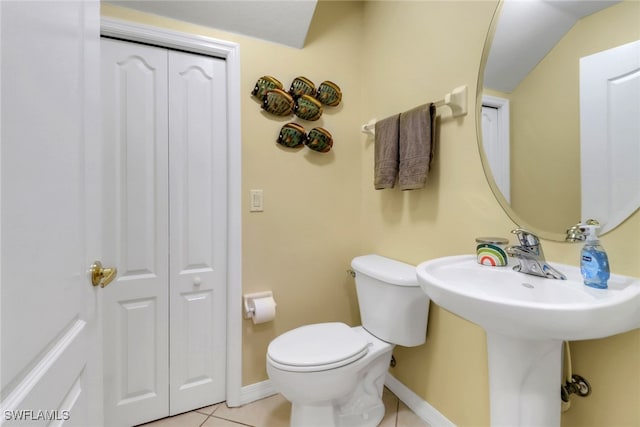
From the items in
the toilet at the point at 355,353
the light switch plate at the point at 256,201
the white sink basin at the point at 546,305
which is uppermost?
the light switch plate at the point at 256,201

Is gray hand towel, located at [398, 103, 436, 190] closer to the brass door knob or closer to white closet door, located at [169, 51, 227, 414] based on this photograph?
white closet door, located at [169, 51, 227, 414]

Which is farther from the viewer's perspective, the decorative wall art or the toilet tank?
the decorative wall art

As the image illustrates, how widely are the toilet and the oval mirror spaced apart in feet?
1.96

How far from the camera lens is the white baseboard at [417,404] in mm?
1381

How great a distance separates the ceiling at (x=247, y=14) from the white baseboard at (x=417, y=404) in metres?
2.03

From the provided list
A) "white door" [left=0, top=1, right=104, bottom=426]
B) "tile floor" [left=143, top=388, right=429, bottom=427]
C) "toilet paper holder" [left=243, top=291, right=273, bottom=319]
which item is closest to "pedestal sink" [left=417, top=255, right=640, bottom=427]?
"tile floor" [left=143, top=388, right=429, bottom=427]

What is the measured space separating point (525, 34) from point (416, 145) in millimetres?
543

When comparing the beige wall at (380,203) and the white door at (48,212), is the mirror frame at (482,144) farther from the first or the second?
the white door at (48,212)

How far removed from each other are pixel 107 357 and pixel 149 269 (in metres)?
0.43

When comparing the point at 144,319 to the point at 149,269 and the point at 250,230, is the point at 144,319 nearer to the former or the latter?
the point at 149,269

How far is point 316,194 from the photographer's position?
5.83 ft

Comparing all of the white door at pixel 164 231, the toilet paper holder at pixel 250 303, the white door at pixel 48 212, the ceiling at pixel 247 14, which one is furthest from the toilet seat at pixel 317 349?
the ceiling at pixel 247 14

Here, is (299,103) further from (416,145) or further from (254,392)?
(254,392)

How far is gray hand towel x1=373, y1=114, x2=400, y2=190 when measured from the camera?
1.48 meters
